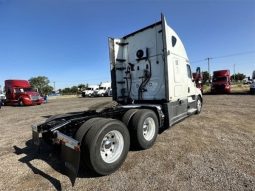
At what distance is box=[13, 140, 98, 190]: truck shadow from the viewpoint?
3811 mm

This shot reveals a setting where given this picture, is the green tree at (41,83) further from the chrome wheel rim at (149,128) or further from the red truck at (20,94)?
the chrome wheel rim at (149,128)

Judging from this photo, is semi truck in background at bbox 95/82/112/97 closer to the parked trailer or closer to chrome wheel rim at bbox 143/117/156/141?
the parked trailer

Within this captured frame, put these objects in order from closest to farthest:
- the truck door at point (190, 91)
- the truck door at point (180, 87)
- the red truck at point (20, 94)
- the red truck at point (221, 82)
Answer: the truck door at point (180, 87) < the truck door at point (190, 91) < the red truck at point (20, 94) < the red truck at point (221, 82)

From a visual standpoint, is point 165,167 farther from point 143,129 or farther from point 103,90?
point 103,90

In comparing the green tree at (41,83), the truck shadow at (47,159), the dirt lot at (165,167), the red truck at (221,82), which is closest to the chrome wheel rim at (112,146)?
the dirt lot at (165,167)

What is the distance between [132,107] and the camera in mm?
5906

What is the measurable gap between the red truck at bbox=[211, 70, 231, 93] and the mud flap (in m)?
24.5

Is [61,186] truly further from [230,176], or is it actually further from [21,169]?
[230,176]

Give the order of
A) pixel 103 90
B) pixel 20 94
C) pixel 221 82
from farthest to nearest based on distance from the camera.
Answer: pixel 103 90 < pixel 221 82 < pixel 20 94

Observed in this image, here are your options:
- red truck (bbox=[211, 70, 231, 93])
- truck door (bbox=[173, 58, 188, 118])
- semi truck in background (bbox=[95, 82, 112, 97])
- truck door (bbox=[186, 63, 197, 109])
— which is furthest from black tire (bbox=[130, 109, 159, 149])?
semi truck in background (bbox=[95, 82, 112, 97])

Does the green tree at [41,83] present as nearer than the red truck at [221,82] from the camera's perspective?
No

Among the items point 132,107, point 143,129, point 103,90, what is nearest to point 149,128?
point 143,129

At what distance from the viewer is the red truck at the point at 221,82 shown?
24484 mm

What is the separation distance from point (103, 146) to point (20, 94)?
21249mm
